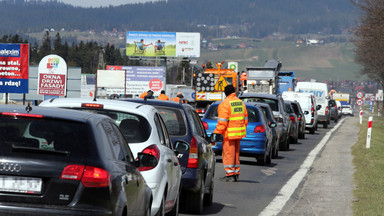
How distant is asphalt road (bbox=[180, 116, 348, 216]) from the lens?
12.1 metres

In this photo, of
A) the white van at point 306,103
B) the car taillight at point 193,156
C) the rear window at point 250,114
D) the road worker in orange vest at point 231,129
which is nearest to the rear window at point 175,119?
the car taillight at point 193,156

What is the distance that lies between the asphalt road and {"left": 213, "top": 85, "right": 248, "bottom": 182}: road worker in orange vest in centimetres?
35

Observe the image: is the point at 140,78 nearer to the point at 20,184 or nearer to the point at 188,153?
the point at 188,153

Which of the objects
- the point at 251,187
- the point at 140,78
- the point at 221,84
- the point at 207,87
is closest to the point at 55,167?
the point at 251,187

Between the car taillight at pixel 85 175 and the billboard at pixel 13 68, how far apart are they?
17.3 meters

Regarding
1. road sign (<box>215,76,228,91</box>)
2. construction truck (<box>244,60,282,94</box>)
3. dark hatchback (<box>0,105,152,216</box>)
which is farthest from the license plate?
construction truck (<box>244,60,282,94</box>)

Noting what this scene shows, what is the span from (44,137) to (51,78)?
20.1 metres

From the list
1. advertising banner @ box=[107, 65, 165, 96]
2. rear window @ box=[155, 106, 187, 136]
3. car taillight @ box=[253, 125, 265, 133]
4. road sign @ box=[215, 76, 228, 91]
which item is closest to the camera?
rear window @ box=[155, 106, 187, 136]

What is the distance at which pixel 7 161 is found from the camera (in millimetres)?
5836

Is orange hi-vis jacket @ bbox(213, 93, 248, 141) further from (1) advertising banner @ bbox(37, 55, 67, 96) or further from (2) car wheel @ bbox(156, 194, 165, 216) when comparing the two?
(1) advertising banner @ bbox(37, 55, 67, 96)

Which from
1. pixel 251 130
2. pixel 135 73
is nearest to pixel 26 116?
pixel 251 130

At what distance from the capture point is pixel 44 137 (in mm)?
6059

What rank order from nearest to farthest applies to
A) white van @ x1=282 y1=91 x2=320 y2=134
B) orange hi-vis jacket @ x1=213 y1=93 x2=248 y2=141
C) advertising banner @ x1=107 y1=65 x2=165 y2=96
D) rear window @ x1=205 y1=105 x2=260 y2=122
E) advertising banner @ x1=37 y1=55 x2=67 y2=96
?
orange hi-vis jacket @ x1=213 y1=93 x2=248 y2=141
rear window @ x1=205 y1=105 x2=260 y2=122
advertising banner @ x1=37 y1=55 x2=67 y2=96
white van @ x1=282 y1=91 x2=320 y2=134
advertising banner @ x1=107 y1=65 x2=165 y2=96

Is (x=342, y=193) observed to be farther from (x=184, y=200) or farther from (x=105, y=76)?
(x=105, y=76)
